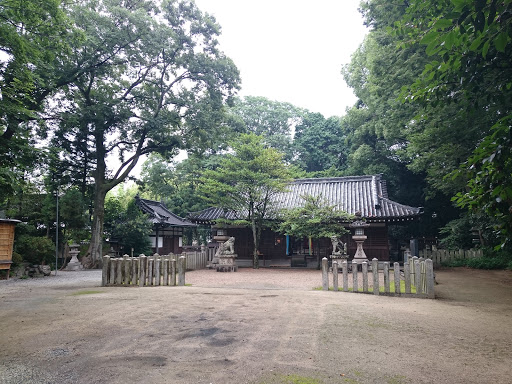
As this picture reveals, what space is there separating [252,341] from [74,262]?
17657mm

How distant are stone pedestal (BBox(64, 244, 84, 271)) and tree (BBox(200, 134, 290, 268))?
857cm

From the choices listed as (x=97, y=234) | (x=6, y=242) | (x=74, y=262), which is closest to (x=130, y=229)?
(x=97, y=234)

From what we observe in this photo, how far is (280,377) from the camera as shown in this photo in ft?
10.6

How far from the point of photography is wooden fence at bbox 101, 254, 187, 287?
988cm

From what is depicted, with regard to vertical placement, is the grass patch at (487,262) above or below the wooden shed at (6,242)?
below

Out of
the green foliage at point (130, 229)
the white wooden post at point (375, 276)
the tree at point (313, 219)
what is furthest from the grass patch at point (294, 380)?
the green foliage at point (130, 229)

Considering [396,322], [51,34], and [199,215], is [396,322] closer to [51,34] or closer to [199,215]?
[51,34]

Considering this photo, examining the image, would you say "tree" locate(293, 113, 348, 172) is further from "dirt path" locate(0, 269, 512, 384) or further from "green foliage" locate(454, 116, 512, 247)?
"green foliage" locate(454, 116, 512, 247)

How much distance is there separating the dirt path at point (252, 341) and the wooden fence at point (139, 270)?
239cm

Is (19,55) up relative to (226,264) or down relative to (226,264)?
up

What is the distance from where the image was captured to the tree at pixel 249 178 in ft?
55.5

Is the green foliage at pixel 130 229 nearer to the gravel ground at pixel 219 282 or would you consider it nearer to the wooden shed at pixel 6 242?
the gravel ground at pixel 219 282

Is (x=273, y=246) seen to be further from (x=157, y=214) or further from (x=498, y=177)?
→ (x=498, y=177)

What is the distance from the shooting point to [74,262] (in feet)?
60.3
